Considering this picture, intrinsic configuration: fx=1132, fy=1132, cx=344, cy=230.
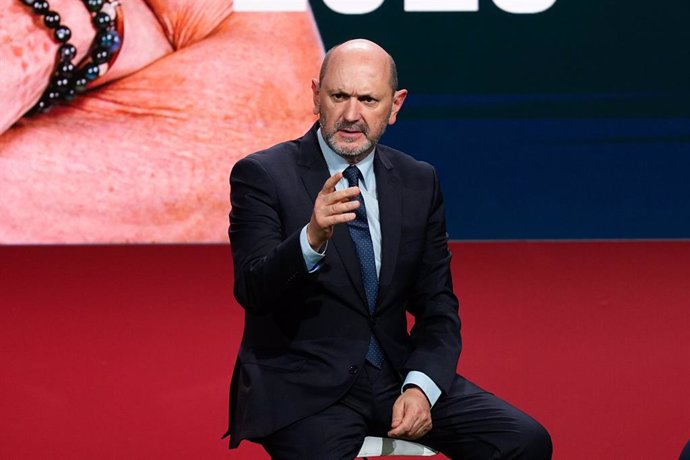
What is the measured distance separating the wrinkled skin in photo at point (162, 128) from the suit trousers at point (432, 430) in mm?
2406

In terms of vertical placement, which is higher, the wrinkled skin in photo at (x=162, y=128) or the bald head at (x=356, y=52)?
the bald head at (x=356, y=52)

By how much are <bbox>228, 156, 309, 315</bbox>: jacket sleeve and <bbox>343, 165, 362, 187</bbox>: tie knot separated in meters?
0.15

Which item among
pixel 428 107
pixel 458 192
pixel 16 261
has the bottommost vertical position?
pixel 16 261

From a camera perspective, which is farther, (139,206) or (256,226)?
(139,206)

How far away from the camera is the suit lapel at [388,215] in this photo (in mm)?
2170

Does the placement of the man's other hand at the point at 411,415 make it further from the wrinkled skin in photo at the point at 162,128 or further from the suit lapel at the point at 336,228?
the wrinkled skin in photo at the point at 162,128

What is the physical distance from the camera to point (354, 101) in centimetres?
212

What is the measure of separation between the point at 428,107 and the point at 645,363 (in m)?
1.53

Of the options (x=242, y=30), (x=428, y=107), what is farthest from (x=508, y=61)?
(x=242, y=30)

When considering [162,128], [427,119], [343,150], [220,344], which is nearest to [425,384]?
[343,150]

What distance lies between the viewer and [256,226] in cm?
209

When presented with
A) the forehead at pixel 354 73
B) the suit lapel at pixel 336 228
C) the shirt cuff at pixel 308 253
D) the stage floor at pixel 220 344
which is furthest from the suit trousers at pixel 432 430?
the stage floor at pixel 220 344

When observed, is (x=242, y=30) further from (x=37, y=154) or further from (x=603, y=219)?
(x=603, y=219)

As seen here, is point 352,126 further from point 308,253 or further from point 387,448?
point 387,448
